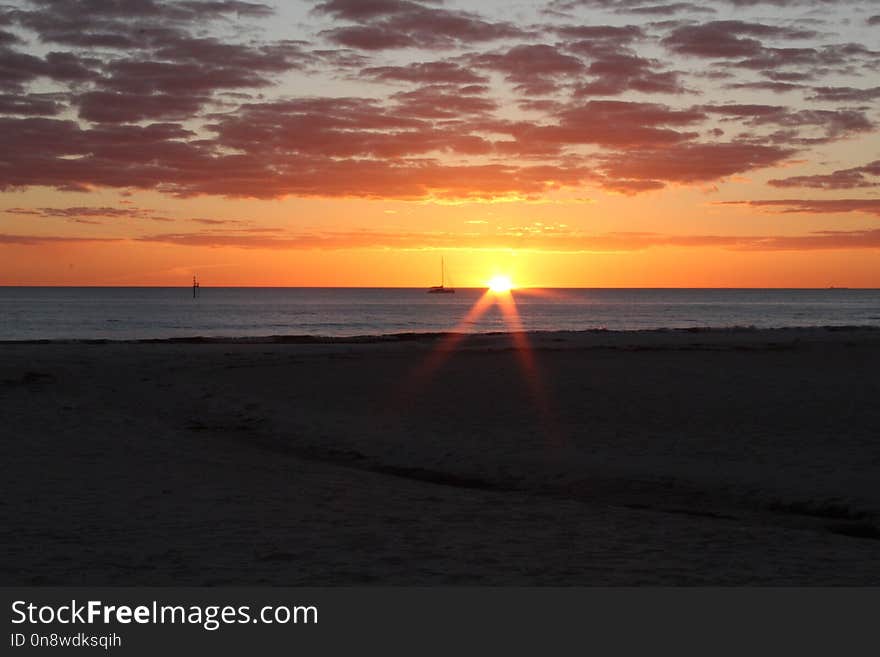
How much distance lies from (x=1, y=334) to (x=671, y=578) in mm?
71268

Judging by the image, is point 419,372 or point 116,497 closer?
point 116,497

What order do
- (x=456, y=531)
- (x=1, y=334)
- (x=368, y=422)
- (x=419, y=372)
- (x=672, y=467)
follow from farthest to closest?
(x=1, y=334), (x=419, y=372), (x=368, y=422), (x=672, y=467), (x=456, y=531)

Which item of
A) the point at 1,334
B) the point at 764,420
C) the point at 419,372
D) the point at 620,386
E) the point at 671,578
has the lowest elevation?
the point at 671,578

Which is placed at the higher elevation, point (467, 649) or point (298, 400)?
point (298, 400)

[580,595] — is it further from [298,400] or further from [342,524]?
[298,400]

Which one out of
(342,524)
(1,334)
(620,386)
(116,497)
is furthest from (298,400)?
(1,334)

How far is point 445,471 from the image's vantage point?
51.4 feet

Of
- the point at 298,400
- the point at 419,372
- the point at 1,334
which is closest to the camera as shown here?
the point at 298,400

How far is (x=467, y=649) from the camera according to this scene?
710 cm

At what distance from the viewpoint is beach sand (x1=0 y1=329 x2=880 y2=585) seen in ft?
30.3

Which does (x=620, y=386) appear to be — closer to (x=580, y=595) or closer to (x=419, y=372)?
(x=419, y=372)

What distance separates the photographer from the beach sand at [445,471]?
9242mm

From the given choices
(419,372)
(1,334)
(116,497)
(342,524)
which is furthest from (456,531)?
(1,334)

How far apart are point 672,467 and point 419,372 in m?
11.1
